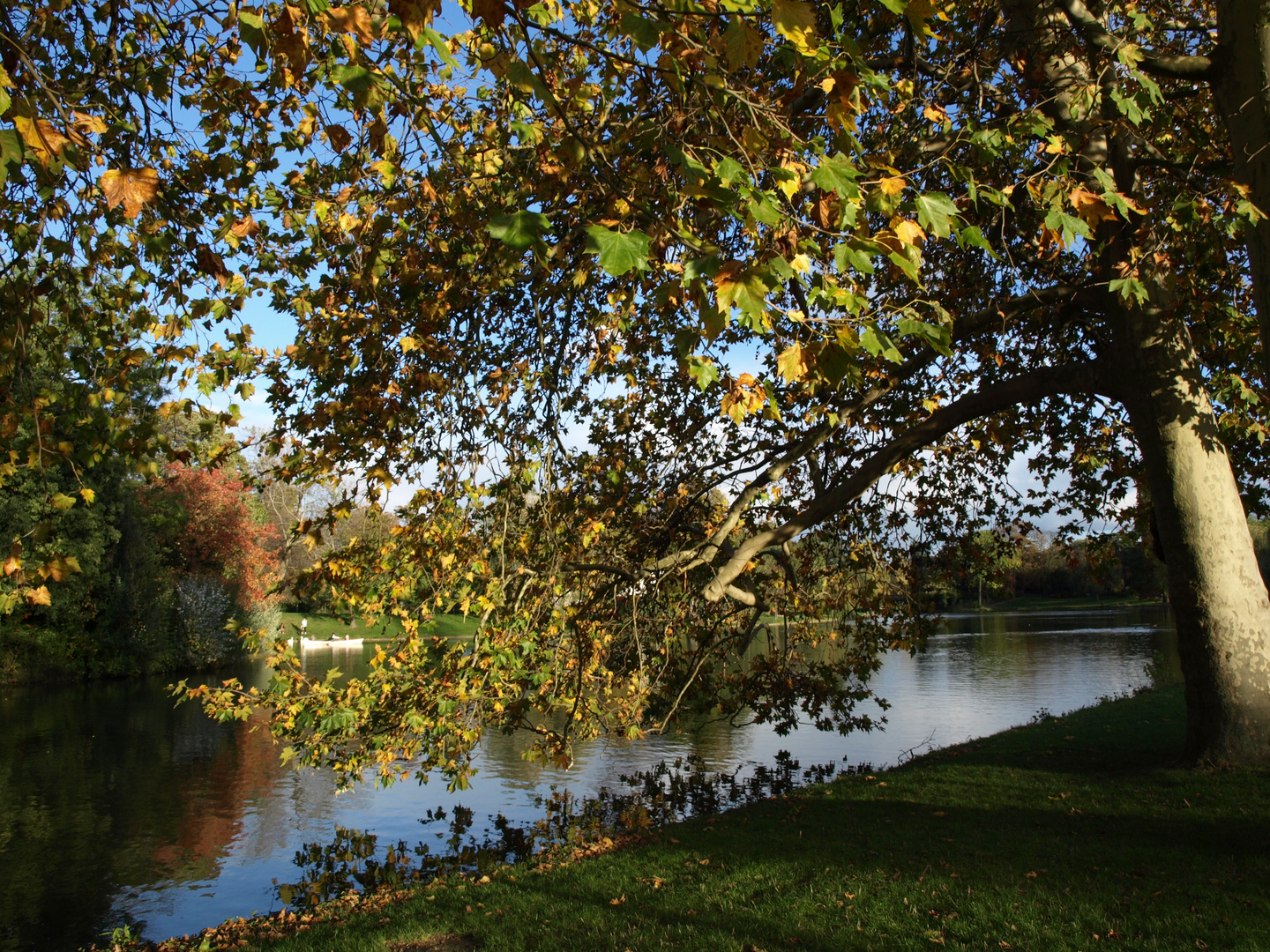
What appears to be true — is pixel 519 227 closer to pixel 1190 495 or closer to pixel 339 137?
pixel 339 137

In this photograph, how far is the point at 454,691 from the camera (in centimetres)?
580

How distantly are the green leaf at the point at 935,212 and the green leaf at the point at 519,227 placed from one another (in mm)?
1377

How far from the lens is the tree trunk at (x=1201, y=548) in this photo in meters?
7.16

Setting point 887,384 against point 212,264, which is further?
point 887,384

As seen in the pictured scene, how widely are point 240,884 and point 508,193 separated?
8.83 metres

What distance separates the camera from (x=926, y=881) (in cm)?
567

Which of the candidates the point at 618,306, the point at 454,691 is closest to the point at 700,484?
the point at 618,306

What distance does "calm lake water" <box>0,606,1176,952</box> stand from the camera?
917cm

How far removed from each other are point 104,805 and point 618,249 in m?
14.5

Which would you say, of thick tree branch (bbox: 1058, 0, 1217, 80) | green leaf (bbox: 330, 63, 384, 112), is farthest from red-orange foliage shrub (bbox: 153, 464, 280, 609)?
green leaf (bbox: 330, 63, 384, 112)

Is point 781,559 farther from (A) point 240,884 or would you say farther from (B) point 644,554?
(A) point 240,884

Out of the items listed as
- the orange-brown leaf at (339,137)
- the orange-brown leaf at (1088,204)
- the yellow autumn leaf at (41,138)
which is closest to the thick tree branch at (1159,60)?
the orange-brown leaf at (1088,204)

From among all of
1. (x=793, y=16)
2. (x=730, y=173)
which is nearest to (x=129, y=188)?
(x=730, y=173)

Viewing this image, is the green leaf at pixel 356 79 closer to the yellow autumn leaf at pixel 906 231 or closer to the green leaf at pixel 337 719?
the yellow autumn leaf at pixel 906 231
